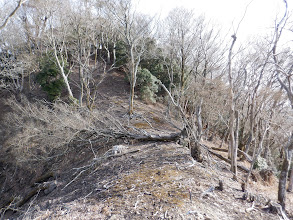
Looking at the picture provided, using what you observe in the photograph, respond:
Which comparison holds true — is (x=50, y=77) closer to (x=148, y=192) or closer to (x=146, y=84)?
(x=146, y=84)

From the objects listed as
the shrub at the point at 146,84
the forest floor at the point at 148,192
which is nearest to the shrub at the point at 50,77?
the shrub at the point at 146,84

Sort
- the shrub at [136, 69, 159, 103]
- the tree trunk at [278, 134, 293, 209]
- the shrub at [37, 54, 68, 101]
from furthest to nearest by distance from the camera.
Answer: the shrub at [136, 69, 159, 103], the shrub at [37, 54, 68, 101], the tree trunk at [278, 134, 293, 209]

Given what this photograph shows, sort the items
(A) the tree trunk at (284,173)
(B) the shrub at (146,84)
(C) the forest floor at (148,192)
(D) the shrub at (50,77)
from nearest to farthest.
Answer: (C) the forest floor at (148,192)
(A) the tree trunk at (284,173)
(D) the shrub at (50,77)
(B) the shrub at (146,84)

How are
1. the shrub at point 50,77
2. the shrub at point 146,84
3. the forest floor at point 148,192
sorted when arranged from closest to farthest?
the forest floor at point 148,192
the shrub at point 50,77
the shrub at point 146,84

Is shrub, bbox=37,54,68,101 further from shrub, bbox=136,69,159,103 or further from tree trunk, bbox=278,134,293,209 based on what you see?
tree trunk, bbox=278,134,293,209

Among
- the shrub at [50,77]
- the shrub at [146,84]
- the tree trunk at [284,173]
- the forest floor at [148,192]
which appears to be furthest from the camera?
the shrub at [146,84]

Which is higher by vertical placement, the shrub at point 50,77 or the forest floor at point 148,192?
the shrub at point 50,77

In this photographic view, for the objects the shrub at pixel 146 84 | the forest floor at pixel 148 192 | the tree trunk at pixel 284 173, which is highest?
the shrub at pixel 146 84

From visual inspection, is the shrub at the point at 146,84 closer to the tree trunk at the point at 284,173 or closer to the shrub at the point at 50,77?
the shrub at the point at 50,77

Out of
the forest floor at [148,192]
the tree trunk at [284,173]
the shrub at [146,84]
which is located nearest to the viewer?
the forest floor at [148,192]

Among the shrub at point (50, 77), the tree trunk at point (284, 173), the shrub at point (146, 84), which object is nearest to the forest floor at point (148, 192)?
the tree trunk at point (284, 173)

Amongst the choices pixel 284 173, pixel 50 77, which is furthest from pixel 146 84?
pixel 284 173

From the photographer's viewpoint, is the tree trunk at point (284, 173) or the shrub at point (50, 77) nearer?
the tree trunk at point (284, 173)

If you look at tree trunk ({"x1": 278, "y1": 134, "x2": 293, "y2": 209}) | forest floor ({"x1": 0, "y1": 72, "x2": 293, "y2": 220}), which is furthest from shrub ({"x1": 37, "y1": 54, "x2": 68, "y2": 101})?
tree trunk ({"x1": 278, "y1": 134, "x2": 293, "y2": 209})
